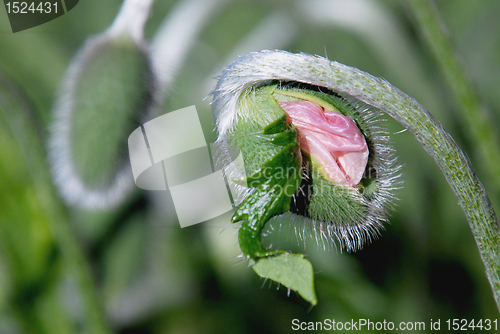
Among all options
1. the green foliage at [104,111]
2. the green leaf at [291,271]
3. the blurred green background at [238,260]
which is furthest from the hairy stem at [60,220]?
the green leaf at [291,271]

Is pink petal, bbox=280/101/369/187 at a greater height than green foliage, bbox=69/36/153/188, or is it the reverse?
green foliage, bbox=69/36/153/188

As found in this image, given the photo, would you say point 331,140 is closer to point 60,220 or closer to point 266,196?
point 266,196

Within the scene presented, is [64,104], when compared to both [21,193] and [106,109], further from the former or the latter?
[21,193]

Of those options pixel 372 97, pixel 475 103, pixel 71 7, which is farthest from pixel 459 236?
pixel 71 7

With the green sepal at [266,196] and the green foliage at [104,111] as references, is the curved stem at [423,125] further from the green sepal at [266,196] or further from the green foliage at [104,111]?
the green foliage at [104,111]

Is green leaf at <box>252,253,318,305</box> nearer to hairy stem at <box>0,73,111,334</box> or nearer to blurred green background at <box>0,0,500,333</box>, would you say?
hairy stem at <box>0,73,111,334</box>

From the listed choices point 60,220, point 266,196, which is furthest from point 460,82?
point 60,220

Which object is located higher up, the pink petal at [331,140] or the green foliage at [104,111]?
the green foliage at [104,111]

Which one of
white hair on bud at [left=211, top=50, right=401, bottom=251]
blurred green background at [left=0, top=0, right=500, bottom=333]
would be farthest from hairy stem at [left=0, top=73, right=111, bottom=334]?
white hair on bud at [left=211, top=50, right=401, bottom=251]
